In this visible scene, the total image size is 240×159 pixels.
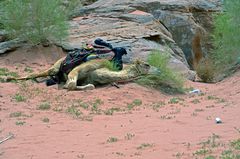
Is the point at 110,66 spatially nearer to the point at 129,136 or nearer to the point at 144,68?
the point at 144,68

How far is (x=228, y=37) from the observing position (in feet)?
51.0

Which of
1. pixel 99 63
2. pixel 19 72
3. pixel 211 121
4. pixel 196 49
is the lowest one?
pixel 196 49

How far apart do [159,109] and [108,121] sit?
1.60 metres

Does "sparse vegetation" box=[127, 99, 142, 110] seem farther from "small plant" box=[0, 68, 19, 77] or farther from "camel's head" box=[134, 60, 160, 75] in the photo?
"small plant" box=[0, 68, 19, 77]

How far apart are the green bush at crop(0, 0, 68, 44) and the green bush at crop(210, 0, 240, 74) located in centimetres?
475

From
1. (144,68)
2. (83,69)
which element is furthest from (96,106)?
(144,68)

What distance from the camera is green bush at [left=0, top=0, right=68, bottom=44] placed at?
16.0 meters

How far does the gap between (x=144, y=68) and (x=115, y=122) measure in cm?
425

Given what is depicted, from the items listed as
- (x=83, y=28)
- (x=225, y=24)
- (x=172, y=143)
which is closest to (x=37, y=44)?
(x=83, y=28)

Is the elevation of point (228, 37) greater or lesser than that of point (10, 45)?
greater

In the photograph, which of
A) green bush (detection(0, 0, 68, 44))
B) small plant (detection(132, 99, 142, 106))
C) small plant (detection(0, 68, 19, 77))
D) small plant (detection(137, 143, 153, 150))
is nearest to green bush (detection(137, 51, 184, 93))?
small plant (detection(132, 99, 142, 106))

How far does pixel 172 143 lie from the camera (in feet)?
21.2

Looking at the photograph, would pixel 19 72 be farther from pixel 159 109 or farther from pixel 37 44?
pixel 159 109

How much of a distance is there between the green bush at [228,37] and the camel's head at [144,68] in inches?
151
